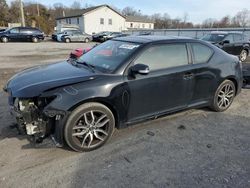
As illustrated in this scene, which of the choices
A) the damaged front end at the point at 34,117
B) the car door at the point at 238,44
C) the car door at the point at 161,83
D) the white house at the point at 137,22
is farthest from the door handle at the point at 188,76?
the white house at the point at 137,22

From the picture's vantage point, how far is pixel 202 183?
2.88 metres

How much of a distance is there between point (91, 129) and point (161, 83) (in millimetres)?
1355

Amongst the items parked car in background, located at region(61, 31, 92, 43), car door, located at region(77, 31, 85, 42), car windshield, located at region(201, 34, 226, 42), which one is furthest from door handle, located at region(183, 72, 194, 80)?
car door, located at region(77, 31, 85, 42)

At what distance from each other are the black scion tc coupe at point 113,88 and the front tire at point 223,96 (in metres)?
0.03

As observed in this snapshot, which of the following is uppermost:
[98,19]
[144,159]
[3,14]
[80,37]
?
[3,14]

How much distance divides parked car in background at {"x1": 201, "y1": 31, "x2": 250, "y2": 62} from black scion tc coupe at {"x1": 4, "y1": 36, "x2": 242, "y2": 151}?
795 centimetres

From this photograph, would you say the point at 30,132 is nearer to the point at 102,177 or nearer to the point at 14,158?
the point at 14,158

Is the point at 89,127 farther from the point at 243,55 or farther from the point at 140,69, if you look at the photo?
the point at 243,55

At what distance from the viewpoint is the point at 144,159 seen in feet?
11.0

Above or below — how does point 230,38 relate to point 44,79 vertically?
above

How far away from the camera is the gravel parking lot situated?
2.91m

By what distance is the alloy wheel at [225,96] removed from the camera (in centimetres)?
504

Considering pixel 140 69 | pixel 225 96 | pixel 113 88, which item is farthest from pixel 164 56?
pixel 225 96

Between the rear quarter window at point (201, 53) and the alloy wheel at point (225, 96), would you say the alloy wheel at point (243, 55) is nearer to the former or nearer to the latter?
the alloy wheel at point (225, 96)
